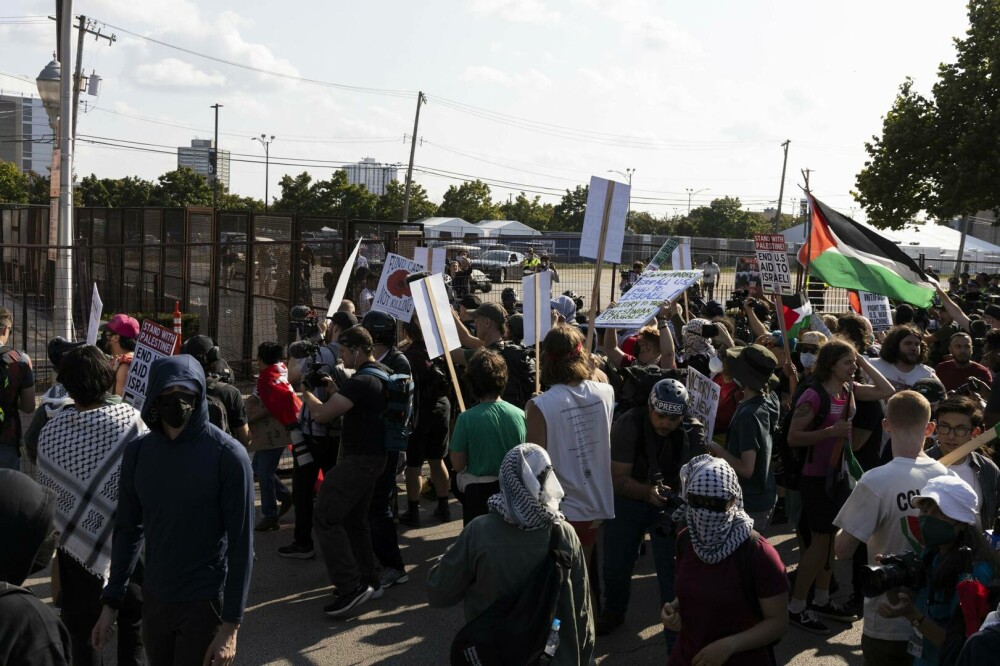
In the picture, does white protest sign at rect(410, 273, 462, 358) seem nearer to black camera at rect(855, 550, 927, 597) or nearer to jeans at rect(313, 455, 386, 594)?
jeans at rect(313, 455, 386, 594)

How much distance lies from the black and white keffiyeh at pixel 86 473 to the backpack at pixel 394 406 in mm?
1952

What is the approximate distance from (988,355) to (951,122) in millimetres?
19923

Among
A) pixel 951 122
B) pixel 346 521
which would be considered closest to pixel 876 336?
pixel 346 521

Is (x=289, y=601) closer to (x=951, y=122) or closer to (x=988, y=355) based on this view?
(x=988, y=355)

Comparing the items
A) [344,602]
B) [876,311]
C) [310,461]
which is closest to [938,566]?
[344,602]

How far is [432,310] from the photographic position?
664 centimetres

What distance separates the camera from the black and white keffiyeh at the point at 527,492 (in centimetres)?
343

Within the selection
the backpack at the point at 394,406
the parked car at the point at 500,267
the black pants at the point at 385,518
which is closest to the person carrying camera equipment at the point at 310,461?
the black pants at the point at 385,518

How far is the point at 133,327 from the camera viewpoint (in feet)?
22.0

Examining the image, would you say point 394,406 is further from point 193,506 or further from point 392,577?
point 193,506

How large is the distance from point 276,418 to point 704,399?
11.4 feet

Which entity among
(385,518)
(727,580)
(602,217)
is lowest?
(385,518)

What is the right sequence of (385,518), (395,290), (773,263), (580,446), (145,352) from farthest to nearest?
(773,263)
(395,290)
(385,518)
(145,352)
(580,446)

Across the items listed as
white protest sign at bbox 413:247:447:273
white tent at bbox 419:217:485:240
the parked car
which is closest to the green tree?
white tent at bbox 419:217:485:240
